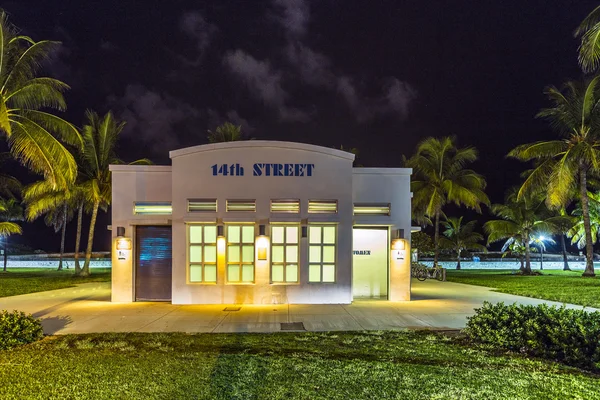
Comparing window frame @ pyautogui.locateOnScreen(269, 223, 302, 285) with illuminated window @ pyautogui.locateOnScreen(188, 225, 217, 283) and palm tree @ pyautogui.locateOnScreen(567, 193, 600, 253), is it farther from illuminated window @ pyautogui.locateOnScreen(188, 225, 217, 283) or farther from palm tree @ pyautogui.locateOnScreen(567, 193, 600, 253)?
palm tree @ pyautogui.locateOnScreen(567, 193, 600, 253)

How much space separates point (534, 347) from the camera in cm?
720

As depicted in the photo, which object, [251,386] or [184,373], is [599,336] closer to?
[251,386]

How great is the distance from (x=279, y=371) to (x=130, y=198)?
29.5 ft

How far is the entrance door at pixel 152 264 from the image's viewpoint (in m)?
13.8

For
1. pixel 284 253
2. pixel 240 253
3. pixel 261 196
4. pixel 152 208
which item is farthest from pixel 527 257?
pixel 152 208

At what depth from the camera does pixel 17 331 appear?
7.85 metres

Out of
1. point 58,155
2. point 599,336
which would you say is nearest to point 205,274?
point 58,155

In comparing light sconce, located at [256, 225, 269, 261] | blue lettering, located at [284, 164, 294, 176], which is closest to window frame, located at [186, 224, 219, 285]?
light sconce, located at [256, 225, 269, 261]

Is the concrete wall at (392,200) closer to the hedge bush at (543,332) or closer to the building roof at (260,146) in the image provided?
the building roof at (260,146)

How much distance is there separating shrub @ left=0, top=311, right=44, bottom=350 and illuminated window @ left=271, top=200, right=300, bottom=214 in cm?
666

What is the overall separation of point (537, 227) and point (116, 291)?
27.5 meters

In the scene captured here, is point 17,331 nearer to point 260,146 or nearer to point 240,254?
point 240,254

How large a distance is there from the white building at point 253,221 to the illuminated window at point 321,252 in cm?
3

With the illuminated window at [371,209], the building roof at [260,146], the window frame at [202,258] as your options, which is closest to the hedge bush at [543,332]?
the illuminated window at [371,209]
